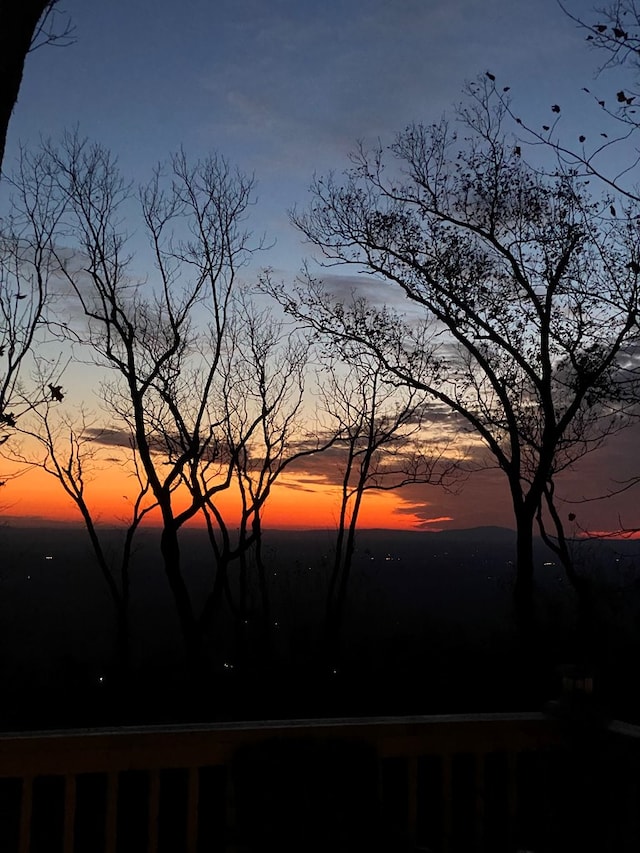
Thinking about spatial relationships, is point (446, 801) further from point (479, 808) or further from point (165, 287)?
point (165, 287)

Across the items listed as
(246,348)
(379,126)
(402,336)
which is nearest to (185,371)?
(246,348)

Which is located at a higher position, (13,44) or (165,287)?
(165,287)

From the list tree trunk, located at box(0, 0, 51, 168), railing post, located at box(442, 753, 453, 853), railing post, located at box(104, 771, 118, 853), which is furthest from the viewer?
railing post, located at box(442, 753, 453, 853)

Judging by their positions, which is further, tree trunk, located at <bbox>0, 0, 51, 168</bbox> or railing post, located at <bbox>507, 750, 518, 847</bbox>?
railing post, located at <bbox>507, 750, 518, 847</bbox>

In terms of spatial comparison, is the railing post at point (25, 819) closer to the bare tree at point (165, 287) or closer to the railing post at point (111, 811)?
the railing post at point (111, 811)

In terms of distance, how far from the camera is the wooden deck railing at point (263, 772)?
2.04 meters

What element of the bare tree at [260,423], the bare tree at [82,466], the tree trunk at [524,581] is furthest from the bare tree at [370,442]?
the bare tree at [82,466]

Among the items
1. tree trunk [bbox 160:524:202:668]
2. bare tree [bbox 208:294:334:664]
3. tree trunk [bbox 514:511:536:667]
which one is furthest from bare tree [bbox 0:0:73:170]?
bare tree [bbox 208:294:334:664]

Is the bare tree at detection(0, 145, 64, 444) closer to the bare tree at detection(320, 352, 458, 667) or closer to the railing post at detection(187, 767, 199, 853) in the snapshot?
the bare tree at detection(320, 352, 458, 667)

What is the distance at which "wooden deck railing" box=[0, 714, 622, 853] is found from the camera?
6.68 feet

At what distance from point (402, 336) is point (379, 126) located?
8.52ft

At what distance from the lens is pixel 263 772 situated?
2.00 metres

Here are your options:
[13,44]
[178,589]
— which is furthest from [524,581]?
[13,44]

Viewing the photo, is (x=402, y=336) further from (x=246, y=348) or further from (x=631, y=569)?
(x=631, y=569)
